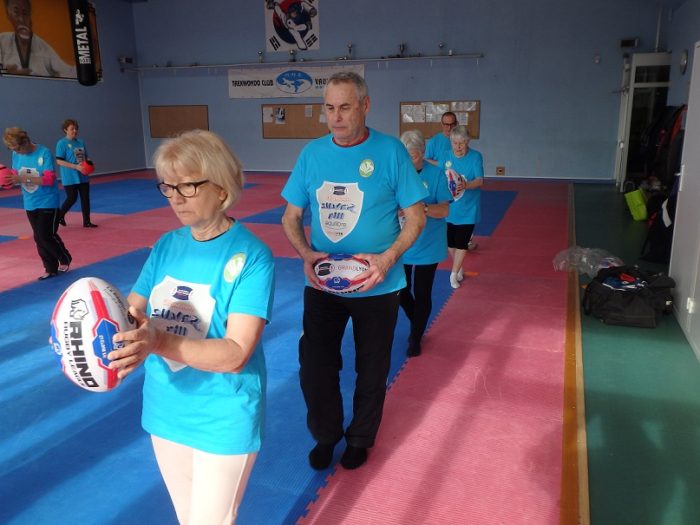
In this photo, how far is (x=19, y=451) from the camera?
3088 mm

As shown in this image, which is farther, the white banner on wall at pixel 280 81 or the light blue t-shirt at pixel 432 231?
the white banner on wall at pixel 280 81

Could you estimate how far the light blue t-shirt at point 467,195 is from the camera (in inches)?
224

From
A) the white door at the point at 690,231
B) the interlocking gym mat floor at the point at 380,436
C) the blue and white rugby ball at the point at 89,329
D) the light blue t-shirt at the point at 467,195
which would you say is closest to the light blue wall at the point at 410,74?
the white door at the point at 690,231

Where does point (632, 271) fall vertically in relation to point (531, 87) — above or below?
below

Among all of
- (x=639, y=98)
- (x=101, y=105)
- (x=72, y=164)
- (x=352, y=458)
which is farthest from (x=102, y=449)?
(x=101, y=105)

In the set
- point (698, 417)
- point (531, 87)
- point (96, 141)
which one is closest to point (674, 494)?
point (698, 417)

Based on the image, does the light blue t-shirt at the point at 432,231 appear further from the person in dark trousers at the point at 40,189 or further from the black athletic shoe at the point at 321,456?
the person in dark trousers at the point at 40,189

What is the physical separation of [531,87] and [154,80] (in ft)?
39.4

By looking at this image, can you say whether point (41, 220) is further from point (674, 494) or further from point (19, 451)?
point (674, 494)

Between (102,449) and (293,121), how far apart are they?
51.3 ft

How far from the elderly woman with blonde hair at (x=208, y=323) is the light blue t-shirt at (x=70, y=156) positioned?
27.0 feet

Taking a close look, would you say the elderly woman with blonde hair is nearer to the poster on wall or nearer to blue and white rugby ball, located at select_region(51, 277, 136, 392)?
blue and white rugby ball, located at select_region(51, 277, 136, 392)

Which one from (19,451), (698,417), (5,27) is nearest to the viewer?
(19,451)

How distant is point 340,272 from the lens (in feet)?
8.19
